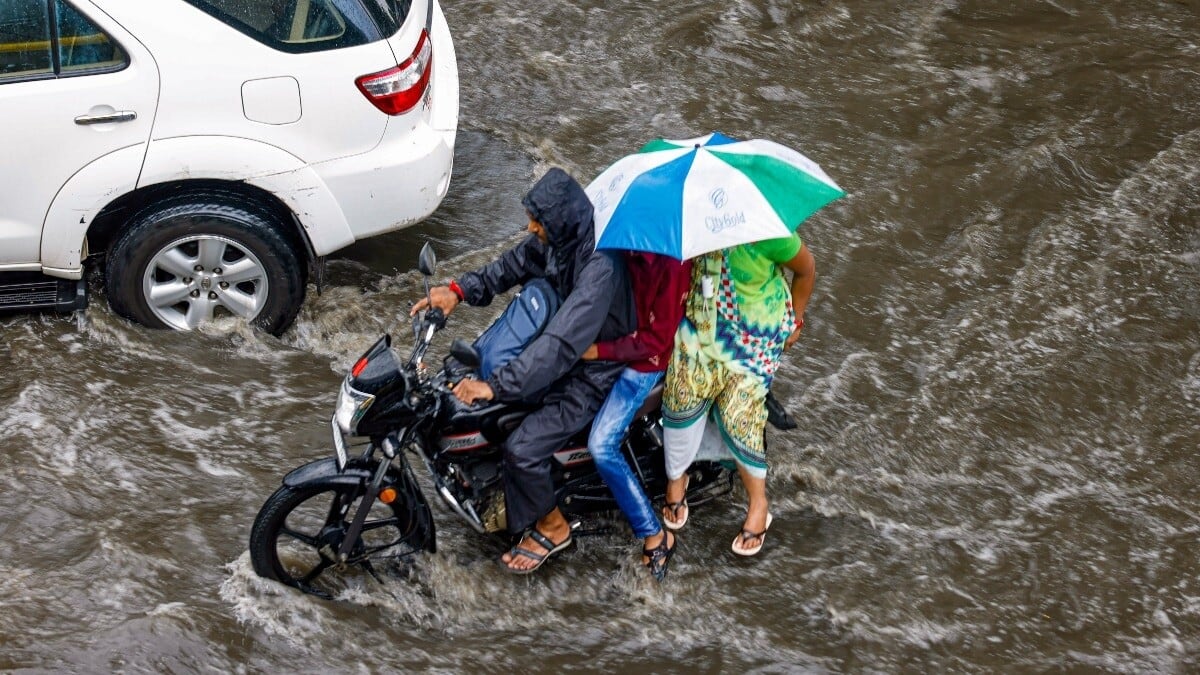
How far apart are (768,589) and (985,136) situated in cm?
459

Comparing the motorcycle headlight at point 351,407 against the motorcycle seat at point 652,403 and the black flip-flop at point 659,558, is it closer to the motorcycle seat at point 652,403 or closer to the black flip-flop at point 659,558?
the motorcycle seat at point 652,403

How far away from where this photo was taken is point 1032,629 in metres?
4.46

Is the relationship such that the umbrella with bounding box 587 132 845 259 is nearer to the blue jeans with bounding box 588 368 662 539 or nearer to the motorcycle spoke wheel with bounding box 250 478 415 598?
the blue jeans with bounding box 588 368 662 539

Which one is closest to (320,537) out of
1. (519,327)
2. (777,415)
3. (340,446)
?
(340,446)

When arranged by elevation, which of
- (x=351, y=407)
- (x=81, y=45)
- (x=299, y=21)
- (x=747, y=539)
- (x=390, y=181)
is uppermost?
(x=299, y=21)

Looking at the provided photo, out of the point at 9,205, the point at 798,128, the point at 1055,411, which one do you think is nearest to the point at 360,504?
the point at 9,205

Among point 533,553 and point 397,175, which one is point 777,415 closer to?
point 533,553

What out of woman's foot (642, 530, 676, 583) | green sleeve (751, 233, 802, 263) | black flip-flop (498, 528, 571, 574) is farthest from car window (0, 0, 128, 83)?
woman's foot (642, 530, 676, 583)

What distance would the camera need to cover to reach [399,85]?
17.7 feet

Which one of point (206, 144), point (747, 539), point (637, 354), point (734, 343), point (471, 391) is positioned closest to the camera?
point (471, 391)

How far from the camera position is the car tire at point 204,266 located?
528cm

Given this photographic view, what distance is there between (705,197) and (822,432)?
1913 mm

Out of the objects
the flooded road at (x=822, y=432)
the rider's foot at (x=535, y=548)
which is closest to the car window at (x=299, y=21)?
the flooded road at (x=822, y=432)

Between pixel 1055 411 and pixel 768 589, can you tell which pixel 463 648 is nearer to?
pixel 768 589
